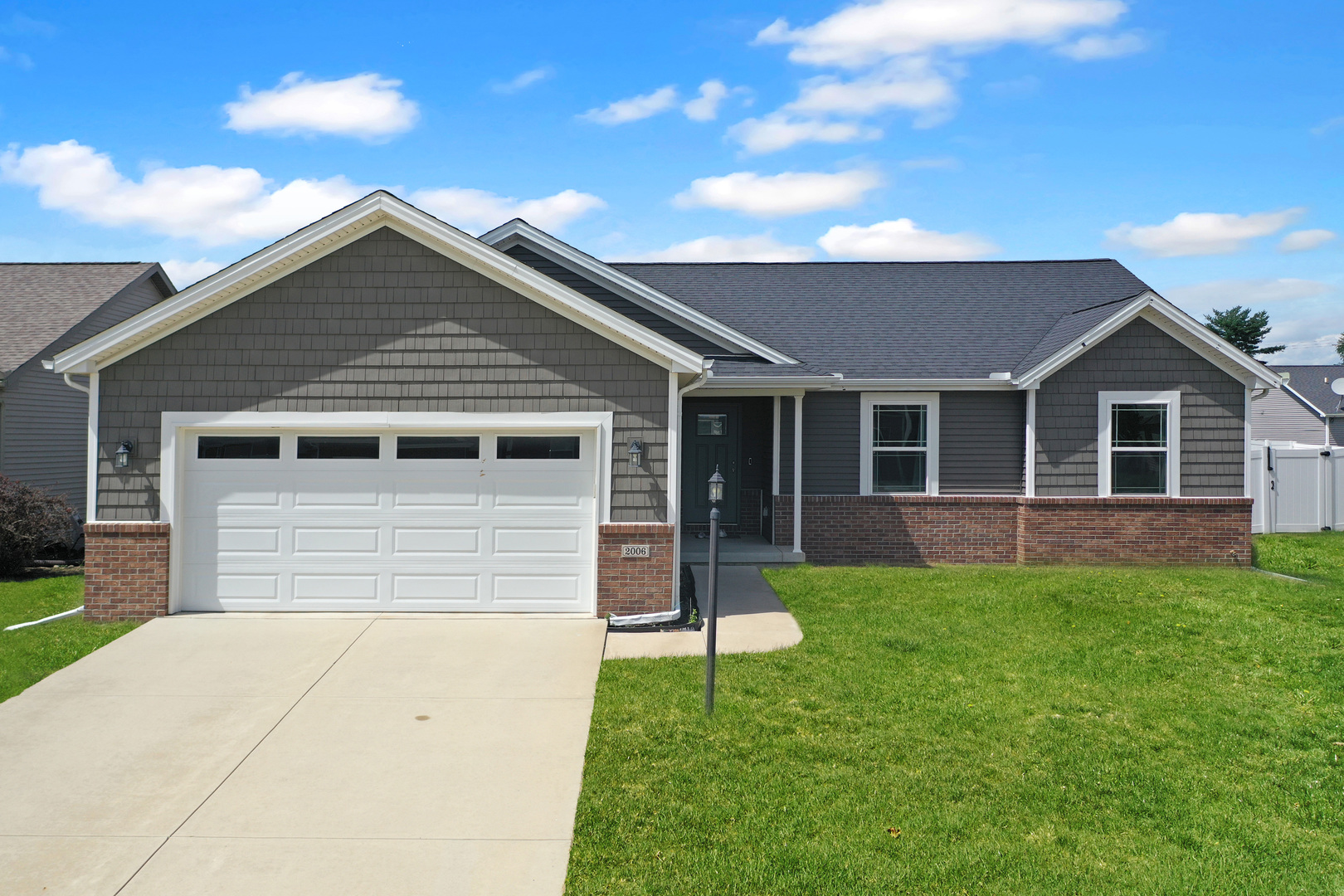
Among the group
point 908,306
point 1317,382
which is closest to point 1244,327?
point 1317,382

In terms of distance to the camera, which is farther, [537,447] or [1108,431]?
[1108,431]

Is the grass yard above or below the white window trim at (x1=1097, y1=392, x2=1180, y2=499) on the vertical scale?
below

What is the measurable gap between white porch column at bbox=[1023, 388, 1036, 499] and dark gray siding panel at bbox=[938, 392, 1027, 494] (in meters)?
0.24

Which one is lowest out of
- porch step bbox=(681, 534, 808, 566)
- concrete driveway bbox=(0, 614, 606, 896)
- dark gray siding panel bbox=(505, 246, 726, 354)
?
concrete driveway bbox=(0, 614, 606, 896)

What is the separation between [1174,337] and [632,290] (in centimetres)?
829

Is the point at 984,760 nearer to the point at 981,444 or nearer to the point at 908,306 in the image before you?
the point at 981,444

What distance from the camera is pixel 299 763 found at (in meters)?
6.44

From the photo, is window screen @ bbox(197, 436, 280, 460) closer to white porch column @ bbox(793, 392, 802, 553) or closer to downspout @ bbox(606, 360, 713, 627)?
downspout @ bbox(606, 360, 713, 627)

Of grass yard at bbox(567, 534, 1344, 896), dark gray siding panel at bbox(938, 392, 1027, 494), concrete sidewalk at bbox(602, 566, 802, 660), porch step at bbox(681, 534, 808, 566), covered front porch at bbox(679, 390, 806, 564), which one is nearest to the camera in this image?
grass yard at bbox(567, 534, 1344, 896)

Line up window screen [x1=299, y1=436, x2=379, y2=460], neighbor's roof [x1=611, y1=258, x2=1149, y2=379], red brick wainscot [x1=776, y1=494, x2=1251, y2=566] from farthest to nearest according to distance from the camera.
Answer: neighbor's roof [x1=611, y1=258, x2=1149, y2=379], red brick wainscot [x1=776, y1=494, x2=1251, y2=566], window screen [x1=299, y1=436, x2=379, y2=460]

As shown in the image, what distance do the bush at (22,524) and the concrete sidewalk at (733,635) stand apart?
970cm

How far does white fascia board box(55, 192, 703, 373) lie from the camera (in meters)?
10.0

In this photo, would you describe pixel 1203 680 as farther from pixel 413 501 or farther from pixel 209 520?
→ pixel 209 520

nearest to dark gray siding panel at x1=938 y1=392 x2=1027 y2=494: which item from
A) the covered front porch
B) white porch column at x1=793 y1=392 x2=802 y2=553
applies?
white porch column at x1=793 y1=392 x2=802 y2=553
